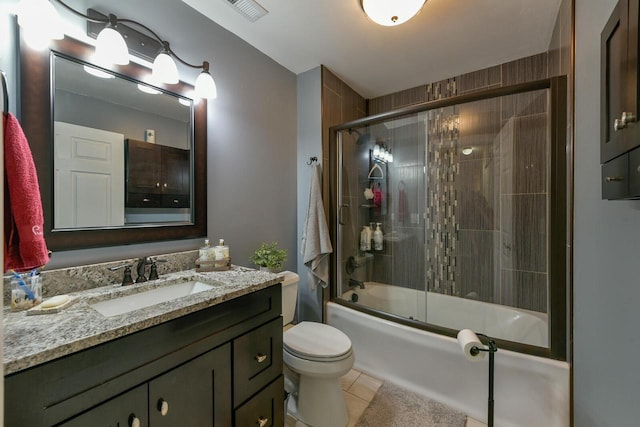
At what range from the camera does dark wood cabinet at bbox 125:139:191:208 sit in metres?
1.28

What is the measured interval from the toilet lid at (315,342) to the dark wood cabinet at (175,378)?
211mm

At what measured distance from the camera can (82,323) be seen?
2.52ft

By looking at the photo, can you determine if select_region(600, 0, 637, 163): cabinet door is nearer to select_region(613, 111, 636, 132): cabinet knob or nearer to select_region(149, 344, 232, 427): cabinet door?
select_region(613, 111, 636, 132): cabinet knob

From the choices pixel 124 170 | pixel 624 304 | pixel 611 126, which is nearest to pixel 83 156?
pixel 124 170

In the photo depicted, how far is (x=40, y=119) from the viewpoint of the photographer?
101cm

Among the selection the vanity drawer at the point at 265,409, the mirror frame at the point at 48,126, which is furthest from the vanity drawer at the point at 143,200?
the vanity drawer at the point at 265,409

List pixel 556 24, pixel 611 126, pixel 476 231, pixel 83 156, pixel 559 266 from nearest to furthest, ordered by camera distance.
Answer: pixel 611 126 → pixel 83 156 → pixel 559 266 → pixel 556 24 → pixel 476 231

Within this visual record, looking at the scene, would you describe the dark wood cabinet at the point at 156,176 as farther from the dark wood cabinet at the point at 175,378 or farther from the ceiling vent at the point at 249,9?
the ceiling vent at the point at 249,9

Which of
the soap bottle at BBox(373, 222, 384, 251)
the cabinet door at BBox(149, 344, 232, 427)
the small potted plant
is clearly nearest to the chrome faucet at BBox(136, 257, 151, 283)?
the cabinet door at BBox(149, 344, 232, 427)

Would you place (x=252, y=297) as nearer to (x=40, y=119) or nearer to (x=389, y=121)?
(x=40, y=119)

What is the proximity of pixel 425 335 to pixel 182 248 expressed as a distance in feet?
5.41

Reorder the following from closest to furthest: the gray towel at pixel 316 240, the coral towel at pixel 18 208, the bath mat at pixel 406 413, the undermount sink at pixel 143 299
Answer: the coral towel at pixel 18 208 → the undermount sink at pixel 143 299 → the bath mat at pixel 406 413 → the gray towel at pixel 316 240

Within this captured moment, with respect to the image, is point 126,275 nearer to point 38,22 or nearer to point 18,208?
point 18,208

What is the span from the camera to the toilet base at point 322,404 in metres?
1.43
